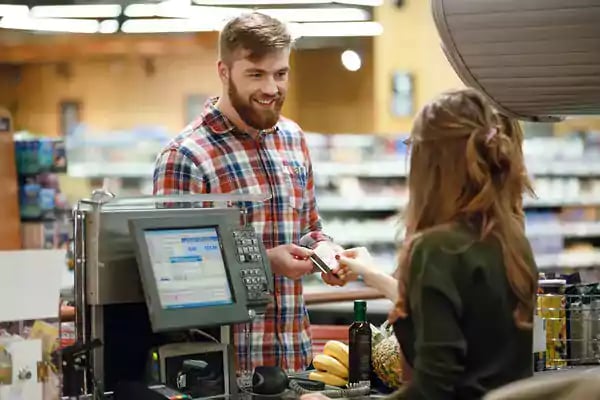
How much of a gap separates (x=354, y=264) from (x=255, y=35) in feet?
3.43

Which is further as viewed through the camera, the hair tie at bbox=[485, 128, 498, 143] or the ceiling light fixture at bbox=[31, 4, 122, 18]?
the ceiling light fixture at bbox=[31, 4, 122, 18]

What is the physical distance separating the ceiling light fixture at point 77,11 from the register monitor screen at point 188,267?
22.8 feet

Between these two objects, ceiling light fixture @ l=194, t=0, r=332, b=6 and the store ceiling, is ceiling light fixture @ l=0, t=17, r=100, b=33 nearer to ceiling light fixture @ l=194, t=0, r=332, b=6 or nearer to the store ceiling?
the store ceiling

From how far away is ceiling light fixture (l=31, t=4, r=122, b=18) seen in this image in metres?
9.34

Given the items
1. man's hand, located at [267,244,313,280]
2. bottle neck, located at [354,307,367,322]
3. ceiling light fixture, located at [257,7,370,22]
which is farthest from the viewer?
ceiling light fixture, located at [257,7,370,22]

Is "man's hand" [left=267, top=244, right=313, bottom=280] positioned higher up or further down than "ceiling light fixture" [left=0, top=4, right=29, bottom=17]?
further down

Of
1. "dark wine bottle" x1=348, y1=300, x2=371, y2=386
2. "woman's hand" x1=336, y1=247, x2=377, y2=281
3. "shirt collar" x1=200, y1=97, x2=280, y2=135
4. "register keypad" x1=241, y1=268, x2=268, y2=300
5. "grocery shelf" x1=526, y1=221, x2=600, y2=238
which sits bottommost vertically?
"grocery shelf" x1=526, y1=221, x2=600, y2=238

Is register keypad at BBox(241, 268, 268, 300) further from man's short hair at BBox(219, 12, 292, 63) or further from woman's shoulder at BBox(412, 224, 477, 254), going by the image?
man's short hair at BBox(219, 12, 292, 63)

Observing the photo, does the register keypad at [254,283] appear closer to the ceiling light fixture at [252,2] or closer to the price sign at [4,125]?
the price sign at [4,125]

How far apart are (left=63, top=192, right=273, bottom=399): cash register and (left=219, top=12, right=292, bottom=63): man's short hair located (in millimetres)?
855

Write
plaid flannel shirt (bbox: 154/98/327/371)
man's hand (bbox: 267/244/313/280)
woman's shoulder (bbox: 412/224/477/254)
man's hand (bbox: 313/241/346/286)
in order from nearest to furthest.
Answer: woman's shoulder (bbox: 412/224/477/254) → man's hand (bbox: 313/241/346/286) → man's hand (bbox: 267/244/313/280) → plaid flannel shirt (bbox: 154/98/327/371)

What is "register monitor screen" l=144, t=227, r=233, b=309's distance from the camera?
264 centimetres

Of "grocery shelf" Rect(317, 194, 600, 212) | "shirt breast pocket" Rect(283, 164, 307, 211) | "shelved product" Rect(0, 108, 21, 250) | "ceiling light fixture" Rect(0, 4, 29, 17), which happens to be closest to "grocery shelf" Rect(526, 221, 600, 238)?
"grocery shelf" Rect(317, 194, 600, 212)

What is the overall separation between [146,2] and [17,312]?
700cm
